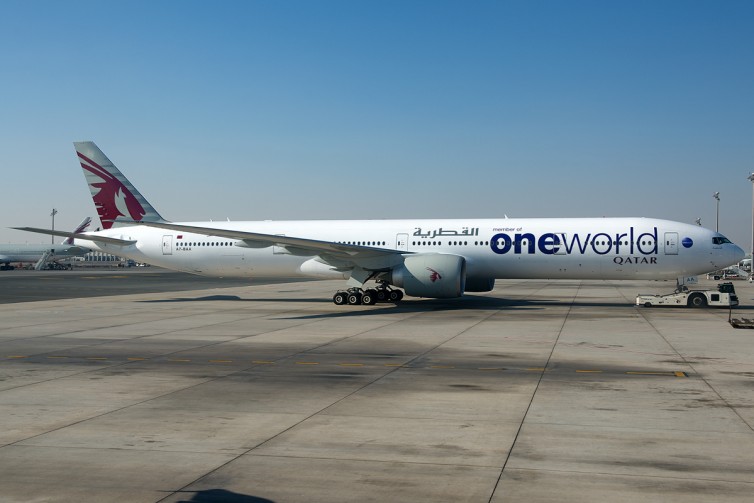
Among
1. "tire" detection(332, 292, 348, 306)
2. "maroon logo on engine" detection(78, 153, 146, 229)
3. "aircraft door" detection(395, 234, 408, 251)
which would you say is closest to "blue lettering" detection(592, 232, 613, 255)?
"aircraft door" detection(395, 234, 408, 251)

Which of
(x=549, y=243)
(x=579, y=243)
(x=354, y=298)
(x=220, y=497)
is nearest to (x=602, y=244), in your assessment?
(x=579, y=243)

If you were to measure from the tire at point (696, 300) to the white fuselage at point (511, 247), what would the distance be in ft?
3.11

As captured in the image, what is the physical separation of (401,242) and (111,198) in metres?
16.0

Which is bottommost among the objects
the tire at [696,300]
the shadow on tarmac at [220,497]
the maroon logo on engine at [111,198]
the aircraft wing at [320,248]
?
the shadow on tarmac at [220,497]

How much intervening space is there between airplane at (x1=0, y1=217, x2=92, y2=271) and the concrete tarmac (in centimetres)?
10199

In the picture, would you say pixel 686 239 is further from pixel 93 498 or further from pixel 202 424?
pixel 93 498

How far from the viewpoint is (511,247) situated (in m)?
31.3

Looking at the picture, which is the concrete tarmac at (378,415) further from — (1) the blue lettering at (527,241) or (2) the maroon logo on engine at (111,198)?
(2) the maroon logo on engine at (111,198)

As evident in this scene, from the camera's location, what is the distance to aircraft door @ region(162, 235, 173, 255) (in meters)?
36.8

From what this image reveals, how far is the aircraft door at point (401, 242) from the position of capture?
33394 mm

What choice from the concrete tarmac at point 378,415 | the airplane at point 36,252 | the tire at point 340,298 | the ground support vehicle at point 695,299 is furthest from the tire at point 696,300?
the airplane at point 36,252

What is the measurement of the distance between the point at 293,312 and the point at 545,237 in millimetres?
11256

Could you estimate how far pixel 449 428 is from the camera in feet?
31.9

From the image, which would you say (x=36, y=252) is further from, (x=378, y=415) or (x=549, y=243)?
(x=378, y=415)
